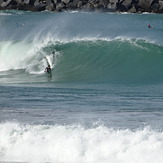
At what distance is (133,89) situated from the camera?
81.6ft

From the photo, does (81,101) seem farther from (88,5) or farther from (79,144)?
(88,5)

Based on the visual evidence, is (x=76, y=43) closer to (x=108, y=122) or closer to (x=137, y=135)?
Result: (x=108, y=122)

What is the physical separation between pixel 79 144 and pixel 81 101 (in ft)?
21.1

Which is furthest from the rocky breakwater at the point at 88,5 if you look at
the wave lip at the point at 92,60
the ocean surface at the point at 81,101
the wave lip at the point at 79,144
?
the wave lip at the point at 79,144

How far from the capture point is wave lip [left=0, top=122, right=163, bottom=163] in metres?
14.2

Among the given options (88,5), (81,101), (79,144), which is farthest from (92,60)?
(88,5)

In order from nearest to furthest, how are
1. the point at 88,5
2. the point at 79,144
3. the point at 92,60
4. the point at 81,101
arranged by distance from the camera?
1. the point at 79,144
2. the point at 81,101
3. the point at 92,60
4. the point at 88,5

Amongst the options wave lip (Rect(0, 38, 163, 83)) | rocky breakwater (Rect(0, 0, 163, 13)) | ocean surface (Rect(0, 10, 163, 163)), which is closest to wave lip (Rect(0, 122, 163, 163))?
ocean surface (Rect(0, 10, 163, 163))

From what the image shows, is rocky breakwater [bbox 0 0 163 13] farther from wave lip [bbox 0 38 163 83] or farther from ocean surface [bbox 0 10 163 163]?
wave lip [bbox 0 38 163 83]

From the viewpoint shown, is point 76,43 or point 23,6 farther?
point 23,6

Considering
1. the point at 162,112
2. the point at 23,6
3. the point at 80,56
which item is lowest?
the point at 23,6

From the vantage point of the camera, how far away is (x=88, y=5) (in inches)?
4277

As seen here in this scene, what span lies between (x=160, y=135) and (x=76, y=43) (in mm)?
22239

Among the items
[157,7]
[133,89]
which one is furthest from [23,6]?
[133,89]
